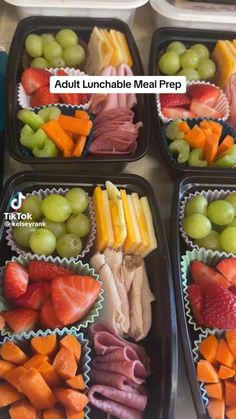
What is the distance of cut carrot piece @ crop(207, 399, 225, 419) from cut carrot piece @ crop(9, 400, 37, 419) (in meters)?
0.32

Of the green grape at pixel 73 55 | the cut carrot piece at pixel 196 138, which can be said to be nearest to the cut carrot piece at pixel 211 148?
the cut carrot piece at pixel 196 138

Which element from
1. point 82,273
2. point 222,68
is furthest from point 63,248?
point 222,68

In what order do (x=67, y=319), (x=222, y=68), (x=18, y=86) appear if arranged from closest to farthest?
(x=67, y=319)
(x=18, y=86)
(x=222, y=68)

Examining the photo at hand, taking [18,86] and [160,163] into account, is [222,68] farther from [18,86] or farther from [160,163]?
[18,86]

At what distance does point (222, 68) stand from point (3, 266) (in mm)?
875

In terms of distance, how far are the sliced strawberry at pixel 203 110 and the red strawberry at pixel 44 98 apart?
0.39 meters

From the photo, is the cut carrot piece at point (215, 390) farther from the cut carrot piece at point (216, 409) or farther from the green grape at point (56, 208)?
the green grape at point (56, 208)

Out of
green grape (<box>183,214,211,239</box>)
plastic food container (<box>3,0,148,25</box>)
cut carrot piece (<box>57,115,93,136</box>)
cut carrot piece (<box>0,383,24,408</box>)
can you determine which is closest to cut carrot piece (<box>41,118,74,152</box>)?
cut carrot piece (<box>57,115,93,136</box>)

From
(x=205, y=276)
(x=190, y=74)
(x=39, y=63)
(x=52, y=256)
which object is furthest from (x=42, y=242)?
(x=190, y=74)

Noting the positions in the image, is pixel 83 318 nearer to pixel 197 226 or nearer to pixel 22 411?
pixel 22 411

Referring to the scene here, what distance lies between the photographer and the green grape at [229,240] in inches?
37.6

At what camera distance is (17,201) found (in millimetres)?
969

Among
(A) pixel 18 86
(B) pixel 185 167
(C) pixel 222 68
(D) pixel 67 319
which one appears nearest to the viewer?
(D) pixel 67 319

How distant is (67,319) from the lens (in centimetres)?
83
